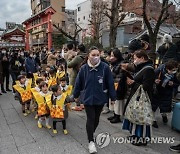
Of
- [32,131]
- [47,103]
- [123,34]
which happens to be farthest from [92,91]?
[123,34]

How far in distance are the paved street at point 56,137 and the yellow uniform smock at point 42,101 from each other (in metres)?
0.39

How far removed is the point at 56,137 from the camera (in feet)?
13.4

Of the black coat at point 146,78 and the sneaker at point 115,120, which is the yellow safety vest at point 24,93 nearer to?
the sneaker at point 115,120

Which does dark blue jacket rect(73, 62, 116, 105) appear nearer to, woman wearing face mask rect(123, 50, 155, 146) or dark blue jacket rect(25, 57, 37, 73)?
woman wearing face mask rect(123, 50, 155, 146)

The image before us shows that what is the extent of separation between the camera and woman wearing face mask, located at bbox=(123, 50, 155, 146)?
3.47 meters

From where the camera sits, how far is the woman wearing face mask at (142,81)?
3475 millimetres

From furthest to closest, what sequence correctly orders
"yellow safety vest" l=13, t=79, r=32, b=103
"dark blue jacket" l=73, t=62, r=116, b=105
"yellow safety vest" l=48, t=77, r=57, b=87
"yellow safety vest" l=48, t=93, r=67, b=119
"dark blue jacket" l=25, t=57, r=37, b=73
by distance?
"dark blue jacket" l=25, t=57, r=37, b=73 < "yellow safety vest" l=48, t=77, r=57, b=87 < "yellow safety vest" l=13, t=79, r=32, b=103 < "yellow safety vest" l=48, t=93, r=67, b=119 < "dark blue jacket" l=73, t=62, r=116, b=105

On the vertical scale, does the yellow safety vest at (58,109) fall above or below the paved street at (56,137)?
above

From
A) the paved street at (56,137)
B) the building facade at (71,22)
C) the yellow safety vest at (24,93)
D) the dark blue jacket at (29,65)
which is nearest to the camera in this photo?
the paved street at (56,137)

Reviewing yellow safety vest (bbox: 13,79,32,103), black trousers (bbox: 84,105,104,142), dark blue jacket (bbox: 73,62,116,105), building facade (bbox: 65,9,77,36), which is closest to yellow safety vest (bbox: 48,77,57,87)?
yellow safety vest (bbox: 13,79,32,103)

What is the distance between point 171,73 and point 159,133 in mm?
1293

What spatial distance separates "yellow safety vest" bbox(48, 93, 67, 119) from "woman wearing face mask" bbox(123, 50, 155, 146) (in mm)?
1316

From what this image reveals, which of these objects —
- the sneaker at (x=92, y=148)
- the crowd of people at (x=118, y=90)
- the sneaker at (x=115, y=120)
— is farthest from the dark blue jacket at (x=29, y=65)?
the sneaker at (x=92, y=148)

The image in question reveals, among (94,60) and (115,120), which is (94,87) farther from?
(115,120)
